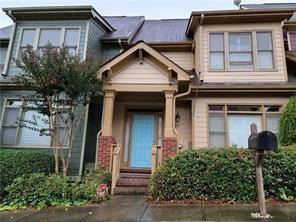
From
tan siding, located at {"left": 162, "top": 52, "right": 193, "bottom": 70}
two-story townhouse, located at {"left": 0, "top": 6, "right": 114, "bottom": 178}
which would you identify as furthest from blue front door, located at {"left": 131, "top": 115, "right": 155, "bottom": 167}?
tan siding, located at {"left": 162, "top": 52, "right": 193, "bottom": 70}

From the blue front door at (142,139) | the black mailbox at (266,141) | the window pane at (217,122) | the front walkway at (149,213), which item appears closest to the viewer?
the black mailbox at (266,141)

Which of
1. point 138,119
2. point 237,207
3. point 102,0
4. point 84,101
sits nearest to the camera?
point 237,207

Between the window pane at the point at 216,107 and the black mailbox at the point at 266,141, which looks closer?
the black mailbox at the point at 266,141

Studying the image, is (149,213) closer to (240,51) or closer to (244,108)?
(244,108)

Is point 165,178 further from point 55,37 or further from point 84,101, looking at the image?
point 55,37

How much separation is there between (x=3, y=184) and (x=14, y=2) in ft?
26.0

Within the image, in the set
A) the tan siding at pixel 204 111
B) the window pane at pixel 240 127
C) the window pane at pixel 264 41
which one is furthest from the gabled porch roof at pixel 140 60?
the window pane at pixel 264 41

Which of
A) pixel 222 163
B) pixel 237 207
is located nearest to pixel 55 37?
pixel 222 163

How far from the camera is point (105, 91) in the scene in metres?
8.57

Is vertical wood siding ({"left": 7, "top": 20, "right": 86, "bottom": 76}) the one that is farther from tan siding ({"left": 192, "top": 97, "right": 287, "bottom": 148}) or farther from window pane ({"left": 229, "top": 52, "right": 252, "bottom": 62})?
window pane ({"left": 229, "top": 52, "right": 252, "bottom": 62})

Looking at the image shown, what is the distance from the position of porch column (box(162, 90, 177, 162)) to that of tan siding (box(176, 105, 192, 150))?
1.42 metres

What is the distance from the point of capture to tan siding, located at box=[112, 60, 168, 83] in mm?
8602

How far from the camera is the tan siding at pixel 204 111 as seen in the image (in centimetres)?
871

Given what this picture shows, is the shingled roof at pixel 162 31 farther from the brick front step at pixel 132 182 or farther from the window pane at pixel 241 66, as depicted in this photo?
the brick front step at pixel 132 182
